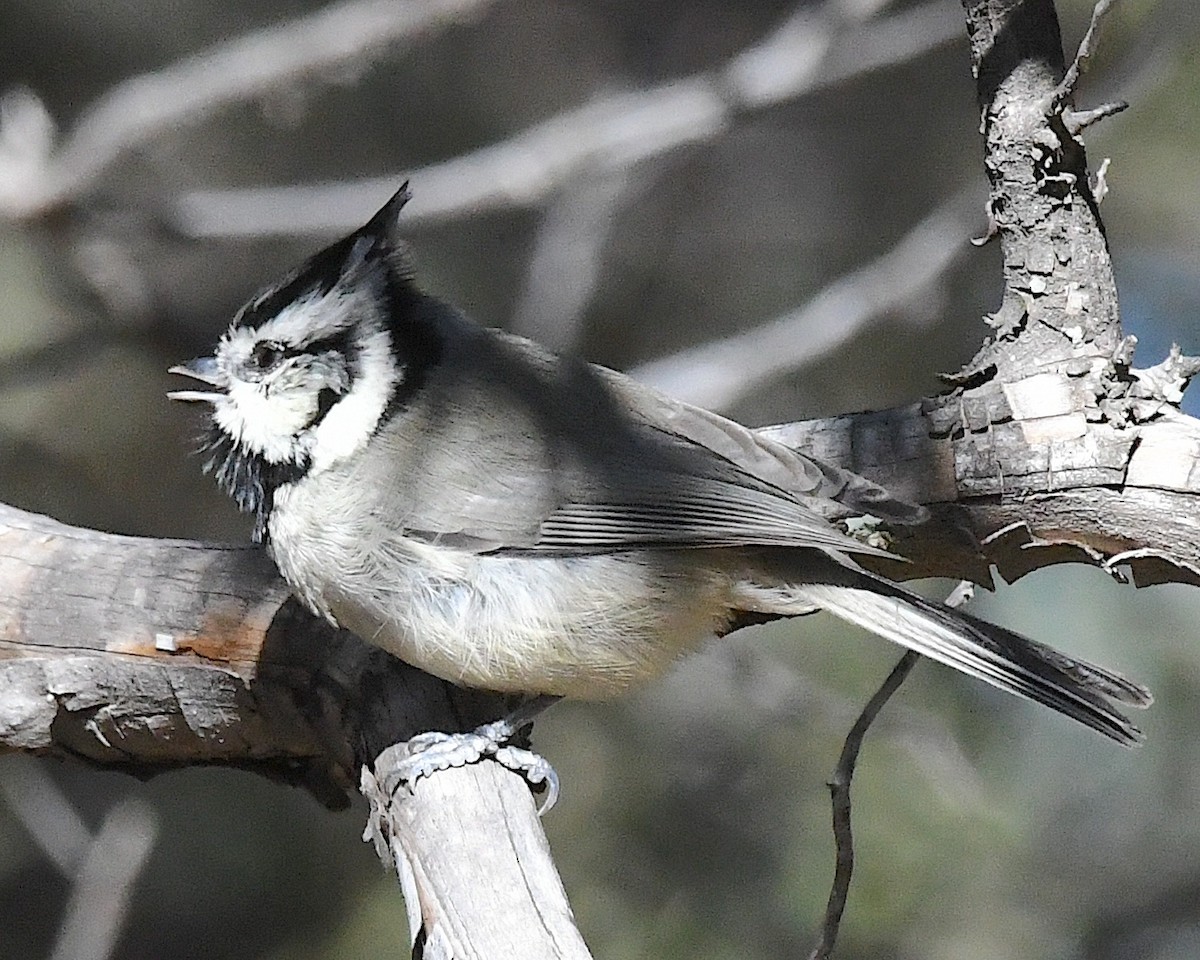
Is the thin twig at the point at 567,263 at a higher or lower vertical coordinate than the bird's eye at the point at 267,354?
higher

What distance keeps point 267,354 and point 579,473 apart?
569mm

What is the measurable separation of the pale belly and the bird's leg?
0.07 meters

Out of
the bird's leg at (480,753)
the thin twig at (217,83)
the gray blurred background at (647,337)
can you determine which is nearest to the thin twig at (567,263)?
the gray blurred background at (647,337)

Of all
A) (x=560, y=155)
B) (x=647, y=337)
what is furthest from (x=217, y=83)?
(x=647, y=337)

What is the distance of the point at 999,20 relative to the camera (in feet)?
8.00

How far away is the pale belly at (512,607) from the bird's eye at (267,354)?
32cm

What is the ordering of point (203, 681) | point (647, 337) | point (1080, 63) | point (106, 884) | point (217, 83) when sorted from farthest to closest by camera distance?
1. point (647, 337)
2. point (106, 884)
3. point (217, 83)
4. point (203, 681)
5. point (1080, 63)

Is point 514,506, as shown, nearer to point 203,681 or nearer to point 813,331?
point 203,681

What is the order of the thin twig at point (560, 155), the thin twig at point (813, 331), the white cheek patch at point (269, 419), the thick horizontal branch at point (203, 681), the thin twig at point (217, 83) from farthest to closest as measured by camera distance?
the thin twig at point (813, 331) < the thin twig at point (560, 155) < the thin twig at point (217, 83) < the white cheek patch at point (269, 419) < the thick horizontal branch at point (203, 681)

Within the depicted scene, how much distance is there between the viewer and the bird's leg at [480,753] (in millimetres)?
2248

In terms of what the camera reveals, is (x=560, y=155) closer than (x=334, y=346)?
No

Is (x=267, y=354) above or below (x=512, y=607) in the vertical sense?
above

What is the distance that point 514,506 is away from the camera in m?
2.48

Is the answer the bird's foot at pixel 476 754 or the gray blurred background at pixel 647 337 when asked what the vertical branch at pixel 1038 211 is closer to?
the bird's foot at pixel 476 754
